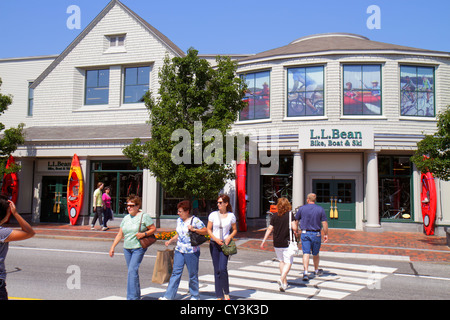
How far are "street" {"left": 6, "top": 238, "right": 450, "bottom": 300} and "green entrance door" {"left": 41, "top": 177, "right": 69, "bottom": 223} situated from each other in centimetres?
800

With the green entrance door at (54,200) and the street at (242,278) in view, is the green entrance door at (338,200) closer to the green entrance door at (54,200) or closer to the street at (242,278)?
the street at (242,278)

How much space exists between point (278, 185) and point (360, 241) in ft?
18.7

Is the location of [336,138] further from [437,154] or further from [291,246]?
[291,246]

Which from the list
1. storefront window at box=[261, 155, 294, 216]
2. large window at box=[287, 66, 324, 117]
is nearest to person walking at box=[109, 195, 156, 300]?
large window at box=[287, 66, 324, 117]

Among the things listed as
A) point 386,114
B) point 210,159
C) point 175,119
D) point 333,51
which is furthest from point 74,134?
point 386,114

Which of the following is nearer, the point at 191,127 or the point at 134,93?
the point at 191,127

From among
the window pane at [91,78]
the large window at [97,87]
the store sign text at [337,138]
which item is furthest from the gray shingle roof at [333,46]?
the window pane at [91,78]

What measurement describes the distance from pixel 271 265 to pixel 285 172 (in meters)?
9.85

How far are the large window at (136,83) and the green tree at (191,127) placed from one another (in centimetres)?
526

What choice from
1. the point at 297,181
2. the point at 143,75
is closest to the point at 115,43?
the point at 143,75

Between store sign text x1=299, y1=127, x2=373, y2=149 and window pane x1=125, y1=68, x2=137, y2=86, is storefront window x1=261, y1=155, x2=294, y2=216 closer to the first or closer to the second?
store sign text x1=299, y1=127, x2=373, y2=149

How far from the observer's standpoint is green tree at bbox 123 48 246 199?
1404 centimetres

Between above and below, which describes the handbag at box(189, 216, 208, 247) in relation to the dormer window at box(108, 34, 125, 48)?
below

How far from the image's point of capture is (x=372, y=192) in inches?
696
